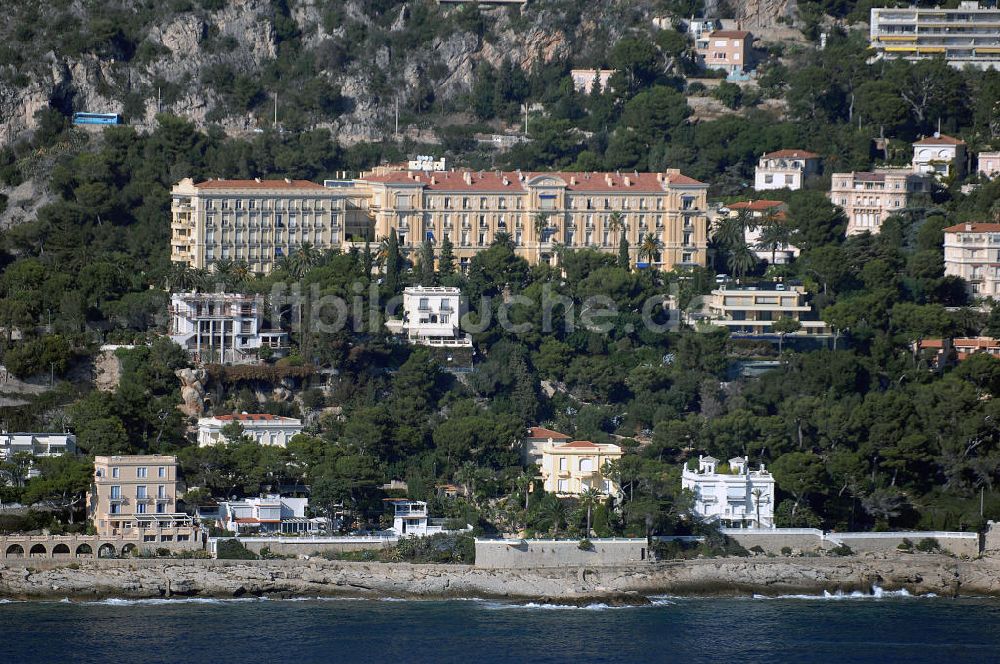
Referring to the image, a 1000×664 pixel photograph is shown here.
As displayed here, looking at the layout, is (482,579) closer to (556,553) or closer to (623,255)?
(556,553)

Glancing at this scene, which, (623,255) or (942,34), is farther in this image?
(942,34)

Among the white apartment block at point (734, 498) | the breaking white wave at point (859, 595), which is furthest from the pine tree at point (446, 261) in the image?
the breaking white wave at point (859, 595)

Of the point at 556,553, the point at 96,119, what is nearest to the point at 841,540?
the point at 556,553

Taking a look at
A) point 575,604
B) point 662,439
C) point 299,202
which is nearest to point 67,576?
point 575,604

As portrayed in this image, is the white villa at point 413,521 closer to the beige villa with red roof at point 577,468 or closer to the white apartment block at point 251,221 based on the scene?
the beige villa with red roof at point 577,468

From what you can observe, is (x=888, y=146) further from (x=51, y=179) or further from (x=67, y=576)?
(x=67, y=576)

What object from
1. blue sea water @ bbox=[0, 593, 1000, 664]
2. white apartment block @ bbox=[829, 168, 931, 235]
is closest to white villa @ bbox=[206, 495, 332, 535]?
blue sea water @ bbox=[0, 593, 1000, 664]
